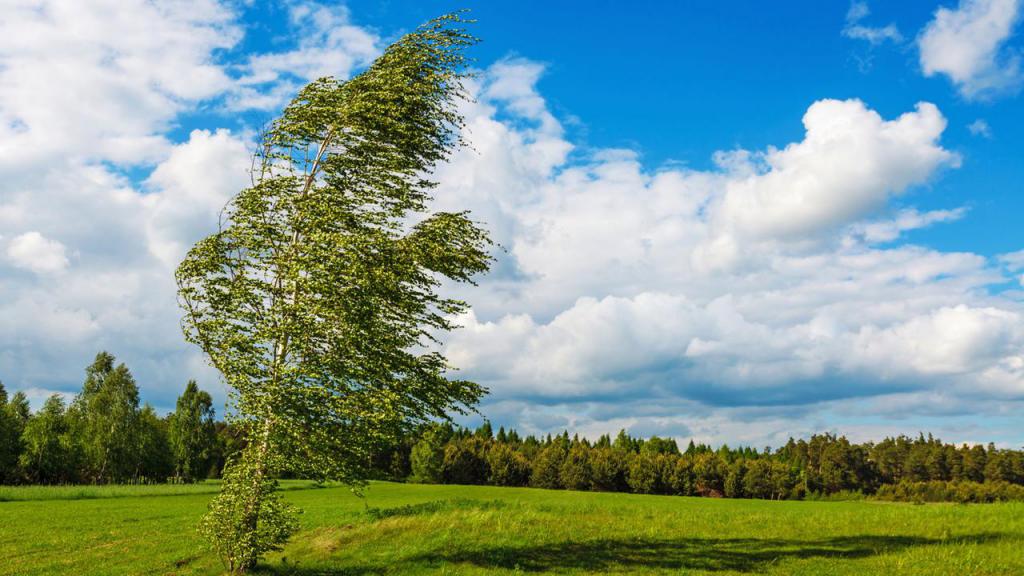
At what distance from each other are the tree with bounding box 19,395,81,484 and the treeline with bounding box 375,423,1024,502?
4785cm

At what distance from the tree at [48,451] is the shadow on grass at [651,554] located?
89.1m

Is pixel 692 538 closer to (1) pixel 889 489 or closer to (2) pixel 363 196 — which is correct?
(2) pixel 363 196

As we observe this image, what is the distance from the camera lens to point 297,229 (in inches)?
724

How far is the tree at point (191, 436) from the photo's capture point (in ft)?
346

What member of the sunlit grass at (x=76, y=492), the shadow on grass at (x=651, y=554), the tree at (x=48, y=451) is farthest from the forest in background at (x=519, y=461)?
the shadow on grass at (x=651, y=554)

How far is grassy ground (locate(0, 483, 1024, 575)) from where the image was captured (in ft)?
56.5

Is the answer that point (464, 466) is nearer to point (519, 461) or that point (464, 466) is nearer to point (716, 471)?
point (519, 461)

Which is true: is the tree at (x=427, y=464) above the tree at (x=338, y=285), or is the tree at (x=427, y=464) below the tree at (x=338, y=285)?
below

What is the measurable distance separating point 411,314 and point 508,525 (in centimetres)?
883

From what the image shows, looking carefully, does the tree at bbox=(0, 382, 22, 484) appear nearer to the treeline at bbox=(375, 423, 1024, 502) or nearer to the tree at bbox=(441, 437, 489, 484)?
the treeline at bbox=(375, 423, 1024, 502)

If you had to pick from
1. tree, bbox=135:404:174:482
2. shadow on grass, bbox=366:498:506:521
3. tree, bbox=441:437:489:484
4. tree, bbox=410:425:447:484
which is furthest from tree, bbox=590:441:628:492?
shadow on grass, bbox=366:498:506:521

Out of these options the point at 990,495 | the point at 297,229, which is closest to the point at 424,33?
the point at 297,229

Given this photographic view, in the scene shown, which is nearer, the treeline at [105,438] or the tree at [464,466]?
the treeline at [105,438]

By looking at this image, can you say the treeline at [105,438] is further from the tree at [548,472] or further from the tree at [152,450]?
the tree at [548,472]
